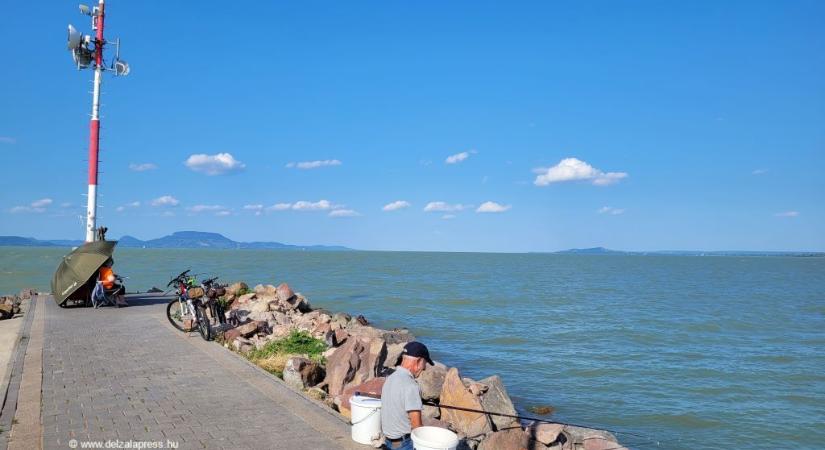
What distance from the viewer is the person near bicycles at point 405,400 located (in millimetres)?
5410

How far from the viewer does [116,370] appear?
9461 mm

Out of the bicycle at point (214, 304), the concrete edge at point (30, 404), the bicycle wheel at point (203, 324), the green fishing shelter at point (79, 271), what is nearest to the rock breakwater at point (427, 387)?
Result: the bicycle wheel at point (203, 324)

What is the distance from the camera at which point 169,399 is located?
7.87 metres

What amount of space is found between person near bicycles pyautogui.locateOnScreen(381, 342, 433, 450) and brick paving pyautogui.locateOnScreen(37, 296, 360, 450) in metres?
0.97

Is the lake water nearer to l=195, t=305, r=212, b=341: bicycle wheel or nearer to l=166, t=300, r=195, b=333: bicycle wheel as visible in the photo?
l=195, t=305, r=212, b=341: bicycle wheel

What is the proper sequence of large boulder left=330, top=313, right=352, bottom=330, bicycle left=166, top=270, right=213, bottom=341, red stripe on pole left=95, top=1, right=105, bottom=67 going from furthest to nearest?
red stripe on pole left=95, top=1, right=105, bottom=67, large boulder left=330, top=313, right=352, bottom=330, bicycle left=166, top=270, right=213, bottom=341

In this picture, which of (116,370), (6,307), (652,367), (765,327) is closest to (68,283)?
(6,307)

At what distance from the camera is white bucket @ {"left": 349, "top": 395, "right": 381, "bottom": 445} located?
6086 millimetres

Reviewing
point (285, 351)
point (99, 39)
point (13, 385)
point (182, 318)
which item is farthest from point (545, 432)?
point (99, 39)

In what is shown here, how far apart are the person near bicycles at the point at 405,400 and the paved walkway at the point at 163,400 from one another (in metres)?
0.92

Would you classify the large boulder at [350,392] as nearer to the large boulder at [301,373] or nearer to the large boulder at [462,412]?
the large boulder at [301,373]

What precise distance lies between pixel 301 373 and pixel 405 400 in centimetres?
473

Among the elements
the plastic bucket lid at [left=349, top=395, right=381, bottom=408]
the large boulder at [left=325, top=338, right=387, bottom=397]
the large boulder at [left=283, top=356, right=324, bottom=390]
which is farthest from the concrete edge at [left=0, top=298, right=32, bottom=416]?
the plastic bucket lid at [left=349, top=395, right=381, bottom=408]

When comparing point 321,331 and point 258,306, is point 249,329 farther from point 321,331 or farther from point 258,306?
point 258,306
